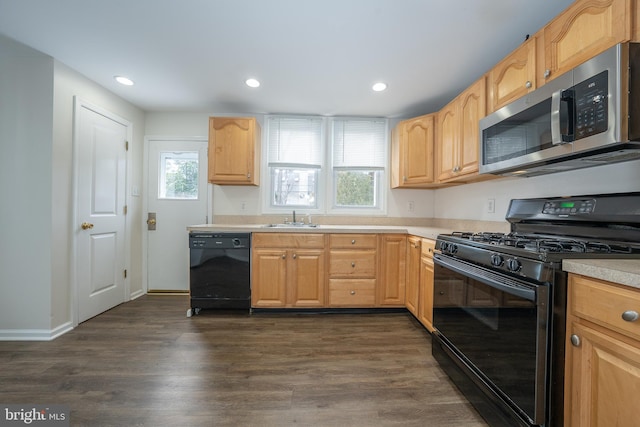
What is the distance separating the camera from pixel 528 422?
111cm

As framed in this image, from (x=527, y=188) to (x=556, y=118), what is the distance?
0.89 meters

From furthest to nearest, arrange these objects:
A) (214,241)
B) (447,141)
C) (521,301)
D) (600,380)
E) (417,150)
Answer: (417,150), (214,241), (447,141), (521,301), (600,380)

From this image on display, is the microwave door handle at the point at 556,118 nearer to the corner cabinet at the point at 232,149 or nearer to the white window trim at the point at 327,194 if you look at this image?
the white window trim at the point at 327,194

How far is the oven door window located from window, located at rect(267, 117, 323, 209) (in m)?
2.08

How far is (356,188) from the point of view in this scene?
3504 mm

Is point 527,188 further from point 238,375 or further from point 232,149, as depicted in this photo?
point 232,149

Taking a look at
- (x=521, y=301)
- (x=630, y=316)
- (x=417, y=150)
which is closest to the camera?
(x=630, y=316)

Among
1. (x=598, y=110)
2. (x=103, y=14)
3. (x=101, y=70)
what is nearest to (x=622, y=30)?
(x=598, y=110)

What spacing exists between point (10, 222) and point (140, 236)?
1232 millimetres

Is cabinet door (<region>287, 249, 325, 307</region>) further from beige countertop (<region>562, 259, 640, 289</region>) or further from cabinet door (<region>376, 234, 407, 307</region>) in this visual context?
beige countertop (<region>562, 259, 640, 289</region>)

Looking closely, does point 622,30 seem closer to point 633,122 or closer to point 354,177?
point 633,122

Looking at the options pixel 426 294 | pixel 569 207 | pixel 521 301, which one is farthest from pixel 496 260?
pixel 426 294

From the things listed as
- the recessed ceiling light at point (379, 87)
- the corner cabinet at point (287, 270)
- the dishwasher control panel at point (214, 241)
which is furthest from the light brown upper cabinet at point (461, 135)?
the dishwasher control panel at point (214, 241)

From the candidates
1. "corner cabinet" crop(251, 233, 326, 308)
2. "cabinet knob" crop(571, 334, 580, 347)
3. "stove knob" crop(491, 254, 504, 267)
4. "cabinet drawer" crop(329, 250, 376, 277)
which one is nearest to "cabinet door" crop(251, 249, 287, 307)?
"corner cabinet" crop(251, 233, 326, 308)
